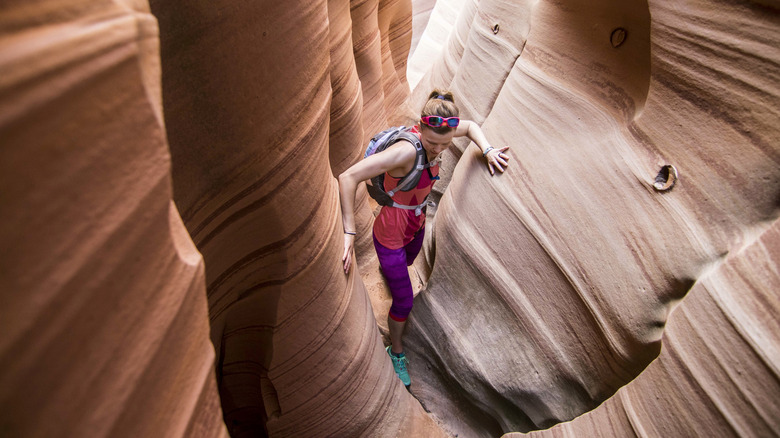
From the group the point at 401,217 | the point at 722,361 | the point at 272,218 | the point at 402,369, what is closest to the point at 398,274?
the point at 401,217

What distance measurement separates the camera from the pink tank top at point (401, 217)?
221cm

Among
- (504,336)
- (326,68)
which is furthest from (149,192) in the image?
(504,336)

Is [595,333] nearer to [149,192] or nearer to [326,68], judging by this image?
[326,68]

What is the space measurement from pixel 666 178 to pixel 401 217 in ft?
4.02

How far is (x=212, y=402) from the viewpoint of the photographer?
0.82 metres

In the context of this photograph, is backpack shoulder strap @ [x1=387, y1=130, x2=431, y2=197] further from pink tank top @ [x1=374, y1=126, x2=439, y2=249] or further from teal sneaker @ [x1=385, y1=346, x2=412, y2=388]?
teal sneaker @ [x1=385, y1=346, x2=412, y2=388]

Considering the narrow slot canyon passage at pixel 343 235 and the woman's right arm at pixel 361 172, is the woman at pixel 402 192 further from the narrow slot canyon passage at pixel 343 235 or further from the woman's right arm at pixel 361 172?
the narrow slot canyon passage at pixel 343 235

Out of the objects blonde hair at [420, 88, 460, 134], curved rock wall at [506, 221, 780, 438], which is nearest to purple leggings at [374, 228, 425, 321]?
blonde hair at [420, 88, 460, 134]

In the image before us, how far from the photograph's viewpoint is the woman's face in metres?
1.95

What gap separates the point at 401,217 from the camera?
233 cm

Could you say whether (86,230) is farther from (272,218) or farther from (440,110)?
(440,110)

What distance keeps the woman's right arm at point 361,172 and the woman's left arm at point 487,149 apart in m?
0.33

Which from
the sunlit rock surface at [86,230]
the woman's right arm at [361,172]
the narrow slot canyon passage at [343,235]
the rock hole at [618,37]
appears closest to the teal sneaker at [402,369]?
the narrow slot canyon passage at [343,235]

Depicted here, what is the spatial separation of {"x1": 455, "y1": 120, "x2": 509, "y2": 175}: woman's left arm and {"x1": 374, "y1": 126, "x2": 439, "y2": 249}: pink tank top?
260 mm
